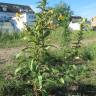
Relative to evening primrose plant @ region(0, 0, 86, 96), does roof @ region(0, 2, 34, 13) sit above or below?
above

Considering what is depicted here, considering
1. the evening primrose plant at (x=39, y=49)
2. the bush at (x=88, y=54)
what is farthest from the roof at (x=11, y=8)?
the evening primrose plant at (x=39, y=49)

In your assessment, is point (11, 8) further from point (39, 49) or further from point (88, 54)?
point (39, 49)

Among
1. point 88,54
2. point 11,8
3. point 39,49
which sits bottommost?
point 88,54

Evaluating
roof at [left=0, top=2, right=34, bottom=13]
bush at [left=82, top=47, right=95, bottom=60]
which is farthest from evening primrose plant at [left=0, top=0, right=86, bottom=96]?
roof at [left=0, top=2, right=34, bottom=13]

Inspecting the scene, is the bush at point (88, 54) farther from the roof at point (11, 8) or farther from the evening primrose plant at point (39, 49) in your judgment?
the roof at point (11, 8)

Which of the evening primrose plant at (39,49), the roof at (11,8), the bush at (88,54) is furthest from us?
the roof at (11,8)

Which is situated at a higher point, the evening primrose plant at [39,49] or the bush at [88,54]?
the evening primrose plant at [39,49]

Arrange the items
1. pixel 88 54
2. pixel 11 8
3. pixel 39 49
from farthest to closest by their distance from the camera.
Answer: pixel 11 8 → pixel 88 54 → pixel 39 49

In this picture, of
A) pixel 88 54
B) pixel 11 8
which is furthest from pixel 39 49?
pixel 11 8

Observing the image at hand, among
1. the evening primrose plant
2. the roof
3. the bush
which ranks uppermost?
the roof

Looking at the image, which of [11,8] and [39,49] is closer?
[39,49]

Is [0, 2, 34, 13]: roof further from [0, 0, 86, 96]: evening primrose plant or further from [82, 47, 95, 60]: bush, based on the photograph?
[0, 0, 86, 96]: evening primrose plant

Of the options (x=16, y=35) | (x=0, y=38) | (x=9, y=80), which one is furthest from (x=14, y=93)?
(x=16, y=35)

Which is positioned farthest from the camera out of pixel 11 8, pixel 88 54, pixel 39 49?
pixel 11 8
